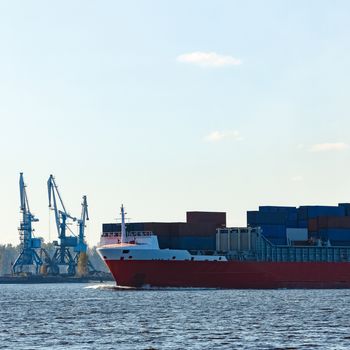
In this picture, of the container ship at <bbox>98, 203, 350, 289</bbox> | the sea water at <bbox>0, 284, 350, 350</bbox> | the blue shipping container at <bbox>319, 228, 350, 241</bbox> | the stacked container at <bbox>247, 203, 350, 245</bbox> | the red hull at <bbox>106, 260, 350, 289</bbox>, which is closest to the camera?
the sea water at <bbox>0, 284, 350, 350</bbox>

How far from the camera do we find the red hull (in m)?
115

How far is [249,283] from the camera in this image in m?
119

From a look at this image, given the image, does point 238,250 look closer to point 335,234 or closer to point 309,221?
point 309,221

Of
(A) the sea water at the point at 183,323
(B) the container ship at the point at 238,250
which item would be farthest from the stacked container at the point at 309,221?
(A) the sea water at the point at 183,323

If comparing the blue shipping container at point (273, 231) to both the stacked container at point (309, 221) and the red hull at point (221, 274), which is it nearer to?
the stacked container at point (309, 221)

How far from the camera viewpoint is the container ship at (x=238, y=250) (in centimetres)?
11550

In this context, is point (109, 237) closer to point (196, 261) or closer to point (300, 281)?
point (196, 261)

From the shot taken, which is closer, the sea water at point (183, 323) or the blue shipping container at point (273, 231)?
the sea water at point (183, 323)

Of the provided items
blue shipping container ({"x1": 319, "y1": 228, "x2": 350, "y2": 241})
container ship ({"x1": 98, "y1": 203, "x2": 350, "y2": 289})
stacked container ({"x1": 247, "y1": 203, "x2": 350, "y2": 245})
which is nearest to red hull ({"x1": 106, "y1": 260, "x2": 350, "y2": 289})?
container ship ({"x1": 98, "y1": 203, "x2": 350, "y2": 289})

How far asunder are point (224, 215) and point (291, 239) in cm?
974

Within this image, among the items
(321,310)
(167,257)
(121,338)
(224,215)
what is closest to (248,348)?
(121,338)

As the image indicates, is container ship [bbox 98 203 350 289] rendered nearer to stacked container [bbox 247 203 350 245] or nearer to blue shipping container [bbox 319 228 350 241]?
stacked container [bbox 247 203 350 245]

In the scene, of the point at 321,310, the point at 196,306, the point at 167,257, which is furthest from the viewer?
the point at 167,257

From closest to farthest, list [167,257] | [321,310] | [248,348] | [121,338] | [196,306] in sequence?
[248,348], [121,338], [321,310], [196,306], [167,257]
